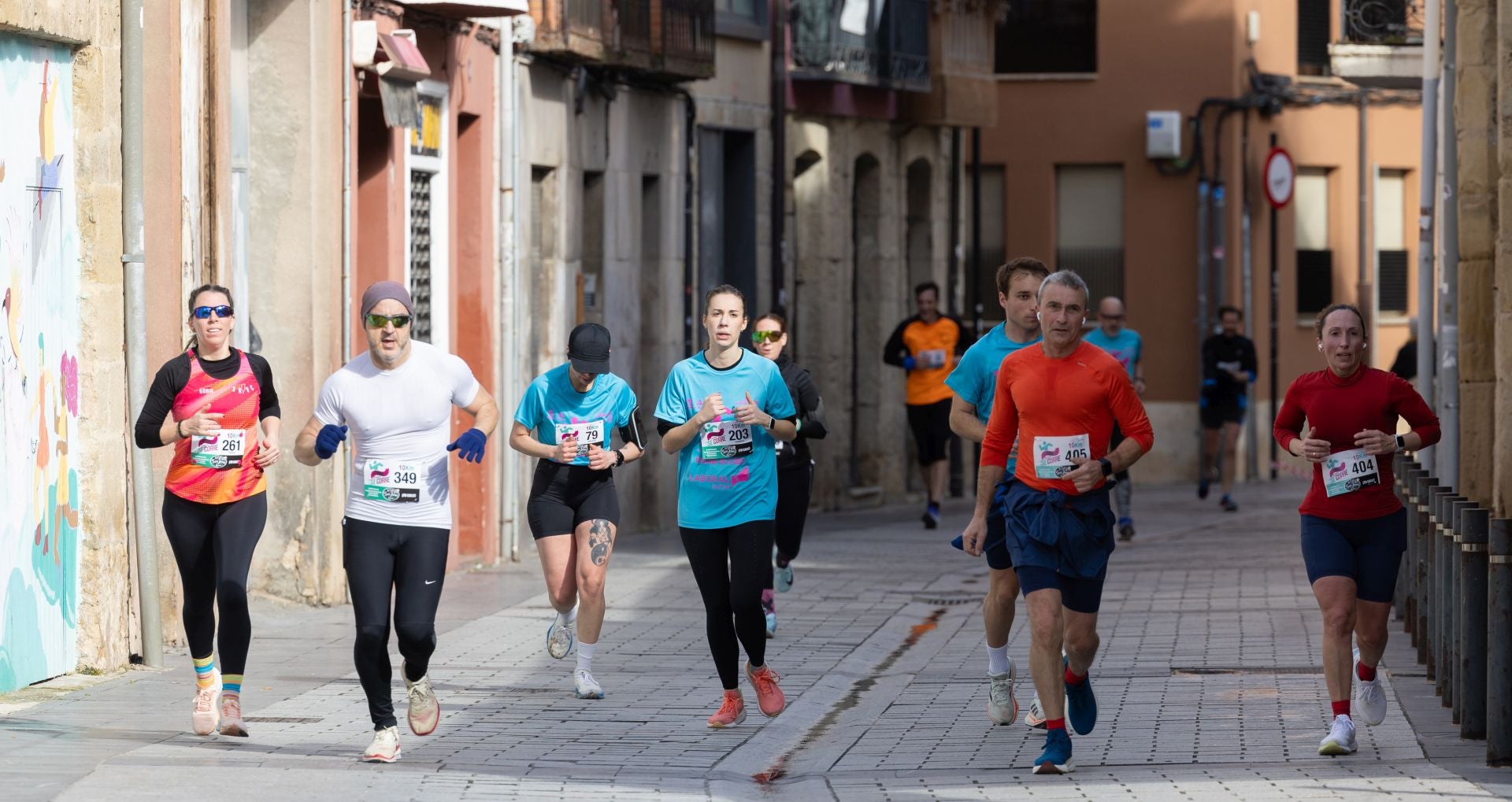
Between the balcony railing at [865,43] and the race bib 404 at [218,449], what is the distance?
1582cm

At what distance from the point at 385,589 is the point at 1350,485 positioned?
137 inches

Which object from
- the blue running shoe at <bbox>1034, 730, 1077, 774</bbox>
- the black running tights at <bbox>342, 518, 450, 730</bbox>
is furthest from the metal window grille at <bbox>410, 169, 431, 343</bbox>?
the blue running shoe at <bbox>1034, 730, 1077, 774</bbox>

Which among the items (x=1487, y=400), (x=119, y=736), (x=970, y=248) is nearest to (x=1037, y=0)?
(x=970, y=248)

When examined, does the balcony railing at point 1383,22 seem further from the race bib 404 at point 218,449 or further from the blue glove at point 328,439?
the blue glove at point 328,439

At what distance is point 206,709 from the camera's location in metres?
10.0

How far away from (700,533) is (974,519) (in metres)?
1.27

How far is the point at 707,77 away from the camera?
2266cm

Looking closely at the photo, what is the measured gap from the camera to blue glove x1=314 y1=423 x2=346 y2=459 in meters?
9.17

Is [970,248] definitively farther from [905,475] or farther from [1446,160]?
[1446,160]

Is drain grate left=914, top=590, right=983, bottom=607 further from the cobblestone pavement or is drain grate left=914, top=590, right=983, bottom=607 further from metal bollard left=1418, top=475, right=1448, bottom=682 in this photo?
metal bollard left=1418, top=475, right=1448, bottom=682

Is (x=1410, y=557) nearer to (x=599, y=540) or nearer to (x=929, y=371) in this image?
(x=599, y=540)

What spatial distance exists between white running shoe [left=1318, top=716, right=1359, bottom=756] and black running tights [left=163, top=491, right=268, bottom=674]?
13.2ft

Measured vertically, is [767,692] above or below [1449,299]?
below

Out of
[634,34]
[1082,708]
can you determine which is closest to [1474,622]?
[1082,708]
